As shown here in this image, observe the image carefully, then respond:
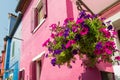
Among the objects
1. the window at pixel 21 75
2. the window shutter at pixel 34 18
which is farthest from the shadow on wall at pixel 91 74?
the window at pixel 21 75

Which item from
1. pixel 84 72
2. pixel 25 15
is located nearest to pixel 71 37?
pixel 84 72

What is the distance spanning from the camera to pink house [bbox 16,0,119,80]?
3848mm

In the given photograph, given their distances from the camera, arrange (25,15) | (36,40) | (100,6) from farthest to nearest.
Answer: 1. (25,15)
2. (36,40)
3. (100,6)

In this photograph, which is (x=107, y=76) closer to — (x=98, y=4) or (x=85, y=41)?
(x=85, y=41)

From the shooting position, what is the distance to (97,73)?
3701 mm

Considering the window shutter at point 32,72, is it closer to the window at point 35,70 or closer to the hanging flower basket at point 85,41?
the window at point 35,70

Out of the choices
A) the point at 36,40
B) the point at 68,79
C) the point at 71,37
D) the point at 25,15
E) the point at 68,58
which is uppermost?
the point at 25,15

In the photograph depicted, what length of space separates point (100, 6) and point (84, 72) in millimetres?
1413

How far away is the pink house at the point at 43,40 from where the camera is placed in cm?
385

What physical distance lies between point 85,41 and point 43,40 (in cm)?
340

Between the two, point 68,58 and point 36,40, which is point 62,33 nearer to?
point 68,58

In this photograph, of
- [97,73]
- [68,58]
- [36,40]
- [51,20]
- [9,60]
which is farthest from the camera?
[9,60]

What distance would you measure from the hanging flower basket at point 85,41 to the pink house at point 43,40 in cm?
55

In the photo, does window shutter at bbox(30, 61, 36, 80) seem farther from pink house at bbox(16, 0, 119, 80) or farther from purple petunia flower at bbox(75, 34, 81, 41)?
purple petunia flower at bbox(75, 34, 81, 41)
